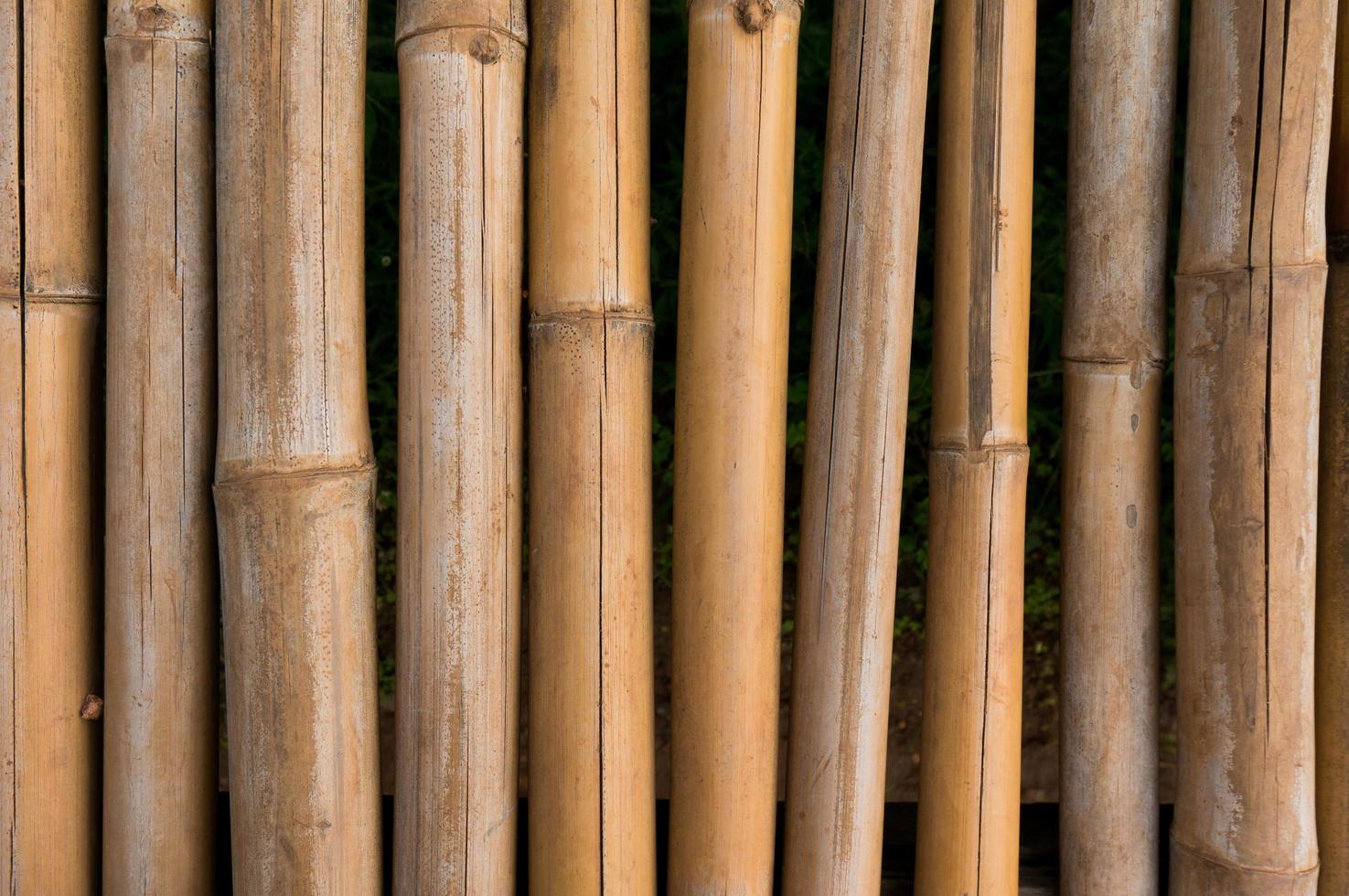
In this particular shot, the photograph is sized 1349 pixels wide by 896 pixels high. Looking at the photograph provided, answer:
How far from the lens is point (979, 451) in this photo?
3.49ft

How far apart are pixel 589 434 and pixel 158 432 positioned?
459 mm

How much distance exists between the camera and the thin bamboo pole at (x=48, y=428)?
3.42ft

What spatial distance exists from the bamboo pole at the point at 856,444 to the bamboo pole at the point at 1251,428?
303 mm

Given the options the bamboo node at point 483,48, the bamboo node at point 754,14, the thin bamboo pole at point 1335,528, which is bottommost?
the thin bamboo pole at point 1335,528

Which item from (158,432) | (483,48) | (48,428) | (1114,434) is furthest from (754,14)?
(48,428)

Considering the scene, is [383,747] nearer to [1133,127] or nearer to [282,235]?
[282,235]

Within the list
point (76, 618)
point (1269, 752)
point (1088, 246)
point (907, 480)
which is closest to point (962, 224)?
point (1088, 246)

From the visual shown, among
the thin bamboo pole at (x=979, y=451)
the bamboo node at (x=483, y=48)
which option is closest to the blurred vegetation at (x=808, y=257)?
the thin bamboo pole at (x=979, y=451)

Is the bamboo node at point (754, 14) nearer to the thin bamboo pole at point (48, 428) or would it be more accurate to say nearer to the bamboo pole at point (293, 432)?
the bamboo pole at point (293, 432)

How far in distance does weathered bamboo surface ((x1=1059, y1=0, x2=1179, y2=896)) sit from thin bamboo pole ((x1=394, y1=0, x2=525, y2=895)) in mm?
616

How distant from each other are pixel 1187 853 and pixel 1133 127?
31.4 inches

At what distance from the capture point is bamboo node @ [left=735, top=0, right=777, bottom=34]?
1017 millimetres

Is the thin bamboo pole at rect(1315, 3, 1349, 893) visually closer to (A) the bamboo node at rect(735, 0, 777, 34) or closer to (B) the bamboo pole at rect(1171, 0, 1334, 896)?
(B) the bamboo pole at rect(1171, 0, 1334, 896)

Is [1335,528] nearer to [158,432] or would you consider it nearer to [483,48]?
[483,48]
